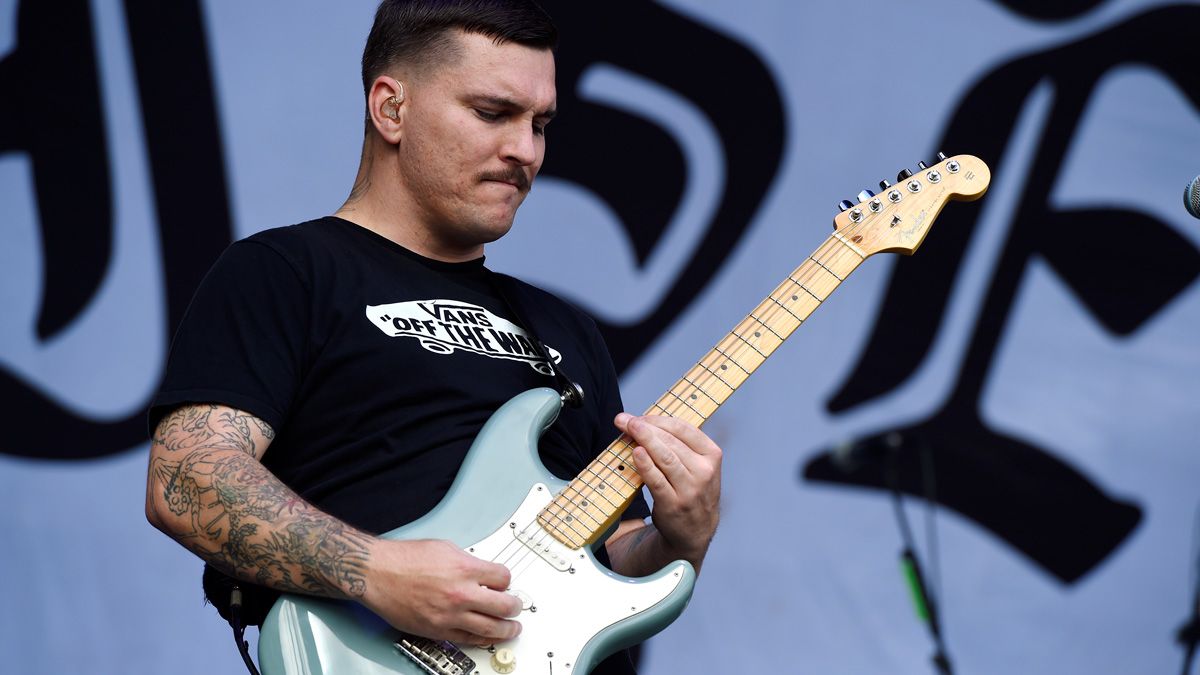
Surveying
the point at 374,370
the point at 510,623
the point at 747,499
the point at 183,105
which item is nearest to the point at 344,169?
the point at 183,105

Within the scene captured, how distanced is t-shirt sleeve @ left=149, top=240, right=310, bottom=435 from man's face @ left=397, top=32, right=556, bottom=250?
1.07 ft

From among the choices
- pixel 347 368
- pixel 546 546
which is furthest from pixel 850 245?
pixel 347 368

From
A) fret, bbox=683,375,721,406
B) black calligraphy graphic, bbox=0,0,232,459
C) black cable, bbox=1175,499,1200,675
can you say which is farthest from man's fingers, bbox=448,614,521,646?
black cable, bbox=1175,499,1200,675

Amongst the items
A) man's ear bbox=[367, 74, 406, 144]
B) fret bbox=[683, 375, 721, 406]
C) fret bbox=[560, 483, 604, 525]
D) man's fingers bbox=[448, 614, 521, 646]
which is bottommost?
man's fingers bbox=[448, 614, 521, 646]

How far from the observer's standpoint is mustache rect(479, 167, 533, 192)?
220cm

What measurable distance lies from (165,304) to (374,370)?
1.81 meters

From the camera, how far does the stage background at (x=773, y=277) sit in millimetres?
3488

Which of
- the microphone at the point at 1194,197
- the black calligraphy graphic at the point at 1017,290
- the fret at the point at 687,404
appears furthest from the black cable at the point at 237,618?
the black calligraphy graphic at the point at 1017,290

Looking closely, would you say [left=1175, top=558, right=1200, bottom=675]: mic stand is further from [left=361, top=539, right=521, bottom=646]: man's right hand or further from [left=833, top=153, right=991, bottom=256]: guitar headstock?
[left=361, top=539, right=521, bottom=646]: man's right hand

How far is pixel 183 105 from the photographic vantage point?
11.9 ft

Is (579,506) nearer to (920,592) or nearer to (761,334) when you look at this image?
(761,334)

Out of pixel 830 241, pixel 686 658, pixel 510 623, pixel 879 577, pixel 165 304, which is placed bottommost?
pixel 686 658

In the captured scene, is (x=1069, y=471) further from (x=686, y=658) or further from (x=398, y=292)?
(x=398, y=292)

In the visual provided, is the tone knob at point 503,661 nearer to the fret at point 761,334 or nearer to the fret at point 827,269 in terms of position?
the fret at point 761,334
